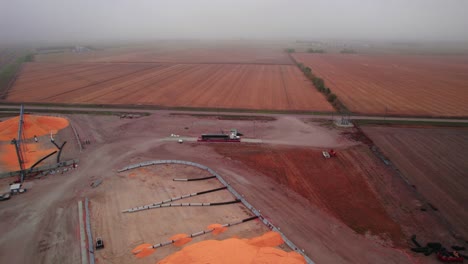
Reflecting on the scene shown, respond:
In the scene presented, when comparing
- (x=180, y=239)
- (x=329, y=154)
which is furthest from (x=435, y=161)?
(x=180, y=239)

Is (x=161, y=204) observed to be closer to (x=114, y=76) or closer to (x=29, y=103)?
(x=29, y=103)

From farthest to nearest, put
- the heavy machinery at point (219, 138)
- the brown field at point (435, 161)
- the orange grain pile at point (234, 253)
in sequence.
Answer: the heavy machinery at point (219, 138) → the brown field at point (435, 161) → the orange grain pile at point (234, 253)

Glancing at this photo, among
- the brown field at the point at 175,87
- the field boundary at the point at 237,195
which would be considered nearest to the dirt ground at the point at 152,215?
the field boundary at the point at 237,195

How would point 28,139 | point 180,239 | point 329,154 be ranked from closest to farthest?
point 180,239 < point 329,154 < point 28,139

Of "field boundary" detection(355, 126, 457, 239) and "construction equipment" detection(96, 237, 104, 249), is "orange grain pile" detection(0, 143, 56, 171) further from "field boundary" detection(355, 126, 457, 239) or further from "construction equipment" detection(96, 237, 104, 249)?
"field boundary" detection(355, 126, 457, 239)

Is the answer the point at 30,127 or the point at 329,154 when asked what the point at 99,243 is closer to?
the point at 329,154

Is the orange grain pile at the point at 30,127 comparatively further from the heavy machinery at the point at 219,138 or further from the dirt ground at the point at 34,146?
the heavy machinery at the point at 219,138

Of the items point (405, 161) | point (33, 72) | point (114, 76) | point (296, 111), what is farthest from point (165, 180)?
point (33, 72)
